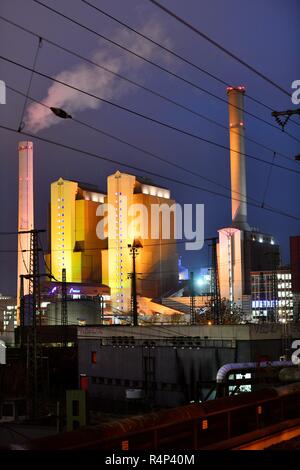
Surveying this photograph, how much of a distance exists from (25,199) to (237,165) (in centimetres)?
3541

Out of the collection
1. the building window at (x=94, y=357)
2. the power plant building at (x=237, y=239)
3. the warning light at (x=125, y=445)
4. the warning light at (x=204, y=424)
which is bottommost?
the building window at (x=94, y=357)

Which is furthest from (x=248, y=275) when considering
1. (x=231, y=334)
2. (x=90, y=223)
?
(x=231, y=334)

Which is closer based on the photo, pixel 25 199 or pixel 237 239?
pixel 237 239

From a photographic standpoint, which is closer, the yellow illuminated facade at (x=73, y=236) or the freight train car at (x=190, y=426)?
the freight train car at (x=190, y=426)

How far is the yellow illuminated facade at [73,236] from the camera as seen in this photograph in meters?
122

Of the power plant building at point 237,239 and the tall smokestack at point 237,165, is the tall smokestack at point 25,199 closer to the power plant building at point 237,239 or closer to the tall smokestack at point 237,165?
the power plant building at point 237,239

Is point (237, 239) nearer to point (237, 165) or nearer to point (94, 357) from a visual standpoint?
point (237, 165)

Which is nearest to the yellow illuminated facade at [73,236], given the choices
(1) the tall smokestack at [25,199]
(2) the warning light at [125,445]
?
(1) the tall smokestack at [25,199]

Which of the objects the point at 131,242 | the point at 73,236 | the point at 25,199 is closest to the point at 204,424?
the point at 25,199

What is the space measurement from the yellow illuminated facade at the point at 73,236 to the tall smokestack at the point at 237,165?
3509cm

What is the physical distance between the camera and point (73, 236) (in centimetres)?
12319
